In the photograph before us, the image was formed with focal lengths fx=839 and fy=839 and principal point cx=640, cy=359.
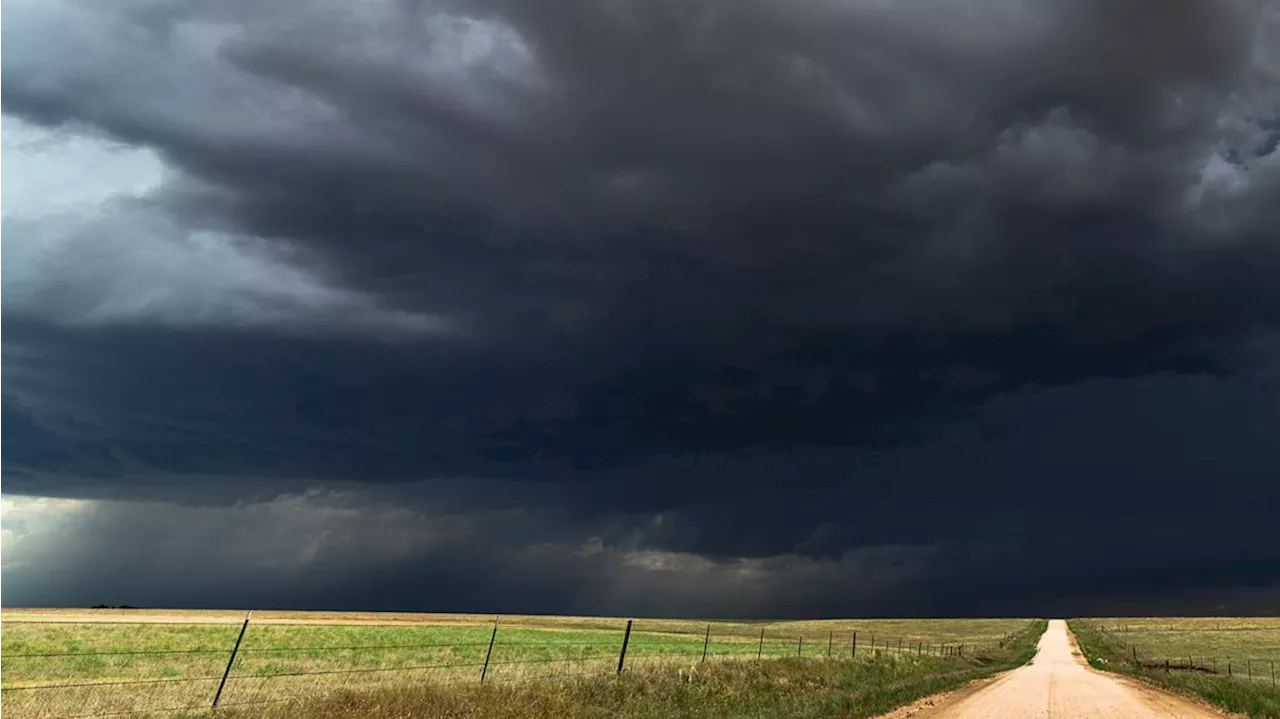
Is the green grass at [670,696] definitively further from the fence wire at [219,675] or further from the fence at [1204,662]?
the fence at [1204,662]

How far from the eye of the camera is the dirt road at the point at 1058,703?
2511 cm

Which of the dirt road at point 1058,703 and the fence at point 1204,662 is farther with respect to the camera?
the fence at point 1204,662

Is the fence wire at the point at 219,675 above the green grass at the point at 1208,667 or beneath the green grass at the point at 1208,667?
beneath

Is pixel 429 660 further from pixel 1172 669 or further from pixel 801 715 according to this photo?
pixel 1172 669

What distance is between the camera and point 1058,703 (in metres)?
28.2

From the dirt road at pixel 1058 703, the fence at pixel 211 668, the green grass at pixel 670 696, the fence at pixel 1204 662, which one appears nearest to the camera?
the green grass at pixel 670 696

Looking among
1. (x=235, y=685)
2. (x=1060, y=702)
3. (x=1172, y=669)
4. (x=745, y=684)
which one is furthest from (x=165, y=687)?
(x=1172, y=669)

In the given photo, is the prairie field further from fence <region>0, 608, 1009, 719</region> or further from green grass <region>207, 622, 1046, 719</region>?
fence <region>0, 608, 1009, 719</region>

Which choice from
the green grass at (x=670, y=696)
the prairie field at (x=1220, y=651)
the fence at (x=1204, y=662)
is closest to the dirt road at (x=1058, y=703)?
the green grass at (x=670, y=696)

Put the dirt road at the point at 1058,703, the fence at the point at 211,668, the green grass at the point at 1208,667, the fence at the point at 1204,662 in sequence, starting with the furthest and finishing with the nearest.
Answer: the fence at the point at 1204,662 < the green grass at the point at 1208,667 < the dirt road at the point at 1058,703 < the fence at the point at 211,668

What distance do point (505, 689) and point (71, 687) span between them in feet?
43.9

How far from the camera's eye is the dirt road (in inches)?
989

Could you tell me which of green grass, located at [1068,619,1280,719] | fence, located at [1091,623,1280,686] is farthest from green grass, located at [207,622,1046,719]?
fence, located at [1091,623,1280,686]

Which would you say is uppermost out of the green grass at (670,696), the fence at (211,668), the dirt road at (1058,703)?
the dirt road at (1058,703)
